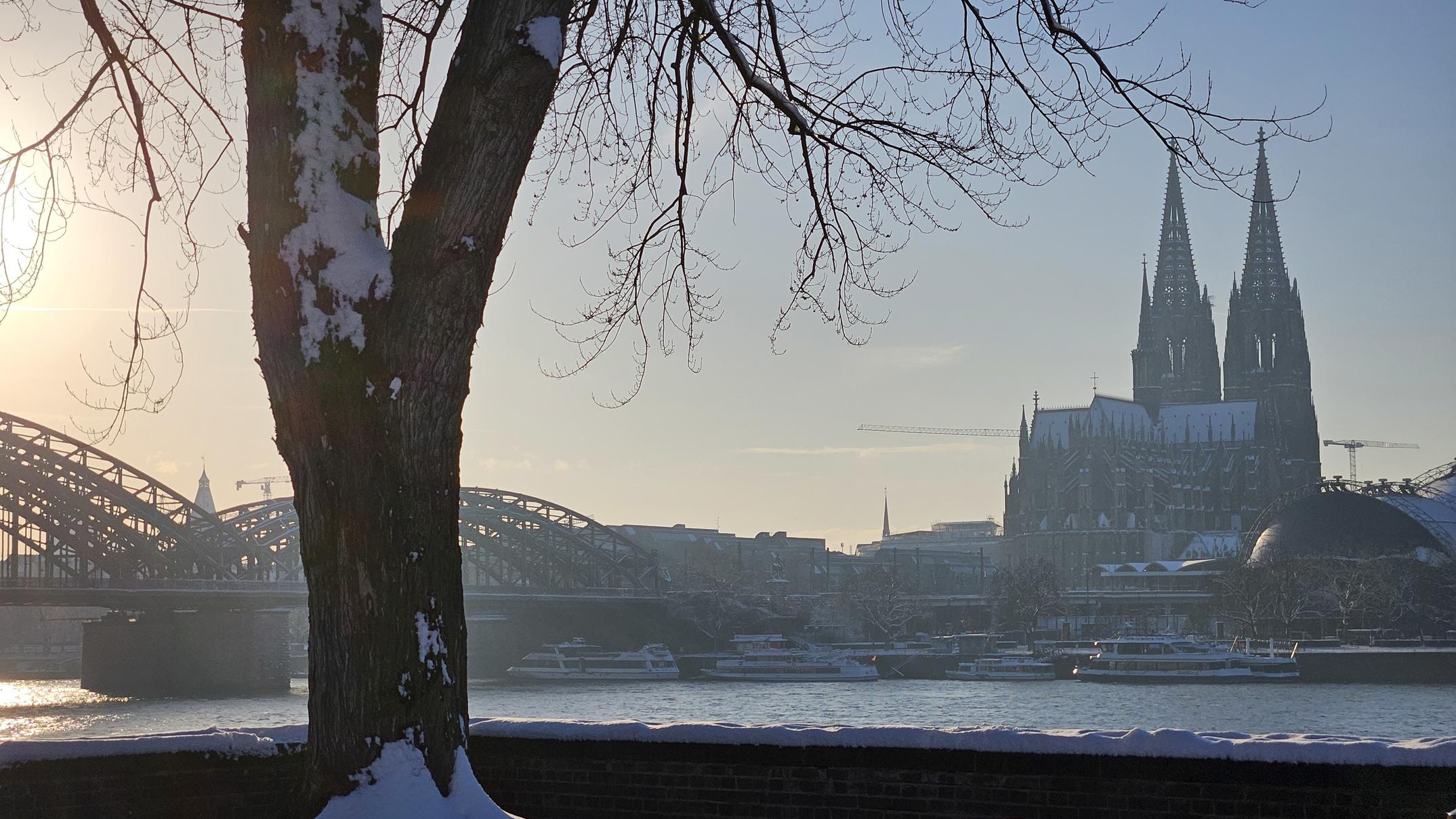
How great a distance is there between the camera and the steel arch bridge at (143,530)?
64625 millimetres

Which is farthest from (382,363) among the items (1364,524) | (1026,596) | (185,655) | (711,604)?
(1364,524)

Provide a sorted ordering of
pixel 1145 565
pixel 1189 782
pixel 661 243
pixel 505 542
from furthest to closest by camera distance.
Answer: pixel 1145 565
pixel 505 542
pixel 661 243
pixel 1189 782

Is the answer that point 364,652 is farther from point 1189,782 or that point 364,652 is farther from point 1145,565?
point 1145,565

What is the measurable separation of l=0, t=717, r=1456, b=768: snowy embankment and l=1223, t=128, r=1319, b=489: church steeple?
12418 cm

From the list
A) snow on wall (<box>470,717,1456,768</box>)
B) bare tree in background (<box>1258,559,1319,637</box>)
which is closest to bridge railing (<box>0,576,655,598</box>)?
bare tree in background (<box>1258,559,1319,637</box>)

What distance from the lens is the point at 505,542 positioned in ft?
287

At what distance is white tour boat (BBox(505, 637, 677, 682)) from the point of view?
237ft

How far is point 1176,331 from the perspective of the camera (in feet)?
443

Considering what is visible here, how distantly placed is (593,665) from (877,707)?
23208 millimetres

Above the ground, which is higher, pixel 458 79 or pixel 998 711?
pixel 458 79

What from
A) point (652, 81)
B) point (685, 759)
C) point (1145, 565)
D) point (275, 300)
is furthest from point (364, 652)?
point (1145, 565)

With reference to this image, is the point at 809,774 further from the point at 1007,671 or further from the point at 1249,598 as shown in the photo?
the point at 1249,598

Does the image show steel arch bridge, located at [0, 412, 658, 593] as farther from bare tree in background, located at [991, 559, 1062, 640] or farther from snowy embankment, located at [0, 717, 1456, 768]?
snowy embankment, located at [0, 717, 1456, 768]

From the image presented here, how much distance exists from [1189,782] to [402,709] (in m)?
4.23
